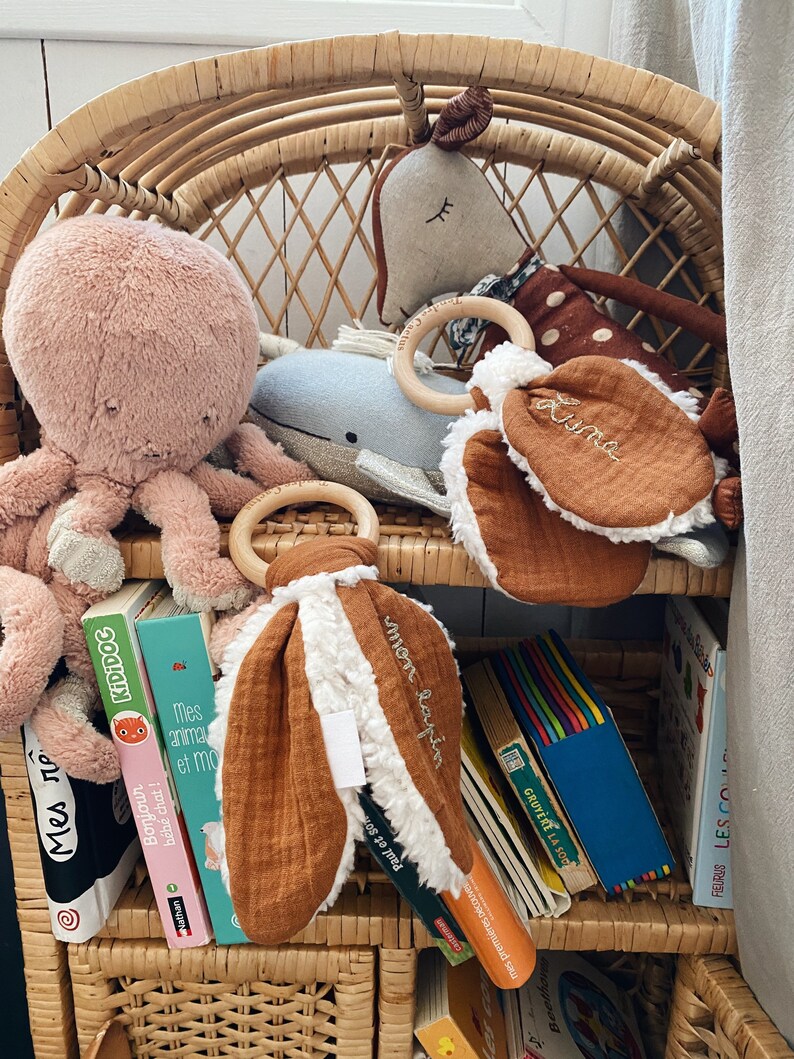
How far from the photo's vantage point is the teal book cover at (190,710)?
1.93ft

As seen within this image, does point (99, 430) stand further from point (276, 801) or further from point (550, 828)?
point (550, 828)

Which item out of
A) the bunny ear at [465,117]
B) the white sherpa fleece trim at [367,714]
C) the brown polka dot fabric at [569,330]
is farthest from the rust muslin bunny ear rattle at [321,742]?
the bunny ear at [465,117]

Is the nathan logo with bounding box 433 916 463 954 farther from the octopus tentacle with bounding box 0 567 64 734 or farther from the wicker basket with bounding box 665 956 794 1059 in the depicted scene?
the octopus tentacle with bounding box 0 567 64 734

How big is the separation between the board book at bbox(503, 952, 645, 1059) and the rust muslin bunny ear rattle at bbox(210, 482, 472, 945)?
1.07ft

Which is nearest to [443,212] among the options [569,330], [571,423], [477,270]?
[477,270]

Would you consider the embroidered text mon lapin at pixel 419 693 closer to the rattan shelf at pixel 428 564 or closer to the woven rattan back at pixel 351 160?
the rattan shelf at pixel 428 564

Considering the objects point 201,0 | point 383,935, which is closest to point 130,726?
point 383,935

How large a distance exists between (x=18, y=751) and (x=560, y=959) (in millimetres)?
650

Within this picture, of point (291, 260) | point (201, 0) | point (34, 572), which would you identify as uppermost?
point (201, 0)

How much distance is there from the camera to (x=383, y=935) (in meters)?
0.68

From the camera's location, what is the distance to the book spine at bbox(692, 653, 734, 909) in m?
0.66

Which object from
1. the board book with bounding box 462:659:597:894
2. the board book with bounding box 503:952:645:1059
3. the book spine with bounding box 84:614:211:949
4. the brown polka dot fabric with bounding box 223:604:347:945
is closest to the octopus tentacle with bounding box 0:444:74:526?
the book spine with bounding box 84:614:211:949

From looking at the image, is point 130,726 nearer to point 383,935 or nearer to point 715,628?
point 383,935

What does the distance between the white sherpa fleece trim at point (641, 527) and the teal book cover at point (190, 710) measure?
0.91 feet
